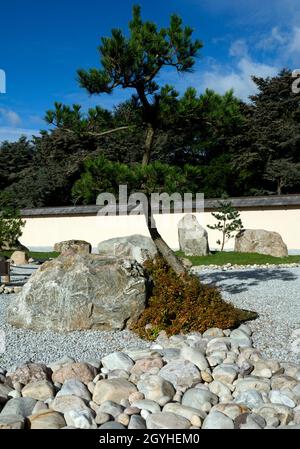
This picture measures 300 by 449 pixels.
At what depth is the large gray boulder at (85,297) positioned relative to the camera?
5008 mm

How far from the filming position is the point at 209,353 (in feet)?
13.9

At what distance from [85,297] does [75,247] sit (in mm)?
6080

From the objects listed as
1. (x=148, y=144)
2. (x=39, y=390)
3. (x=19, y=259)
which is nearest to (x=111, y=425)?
Result: (x=39, y=390)

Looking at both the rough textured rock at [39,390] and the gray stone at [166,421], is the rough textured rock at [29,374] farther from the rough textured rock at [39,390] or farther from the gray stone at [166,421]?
the gray stone at [166,421]

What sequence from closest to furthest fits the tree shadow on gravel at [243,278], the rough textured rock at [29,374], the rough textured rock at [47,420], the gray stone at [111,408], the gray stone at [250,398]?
the rough textured rock at [47,420] < the gray stone at [111,408] < the gray stone at [250,398] < the rough textured rock at [29,374] < the tree shadow on gravel at [243,278]

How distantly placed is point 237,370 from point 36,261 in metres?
11.6

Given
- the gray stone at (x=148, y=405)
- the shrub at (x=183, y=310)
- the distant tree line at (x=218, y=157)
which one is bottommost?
the gray stone at (x=148, y=405)

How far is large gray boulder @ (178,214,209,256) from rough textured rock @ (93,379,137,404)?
12.4 m

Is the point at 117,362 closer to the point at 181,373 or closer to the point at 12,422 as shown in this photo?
the point at 181,373

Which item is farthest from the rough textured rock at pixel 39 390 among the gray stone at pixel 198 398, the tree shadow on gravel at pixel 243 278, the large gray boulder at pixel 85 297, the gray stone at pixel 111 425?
the tree shadow on gravel at pixel 243 278

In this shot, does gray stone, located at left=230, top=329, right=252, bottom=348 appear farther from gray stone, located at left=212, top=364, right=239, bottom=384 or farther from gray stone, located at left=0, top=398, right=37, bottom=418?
gray stone, located at left=0, top=398, right=37, bottom=418

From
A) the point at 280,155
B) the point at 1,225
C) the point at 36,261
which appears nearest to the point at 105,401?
the point at 1,225

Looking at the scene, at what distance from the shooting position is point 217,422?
116 inches
